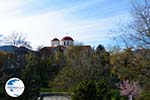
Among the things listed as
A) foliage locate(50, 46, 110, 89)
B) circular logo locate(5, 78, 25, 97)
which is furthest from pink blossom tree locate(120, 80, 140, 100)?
circular logo locate(5, 78, 25, 97)

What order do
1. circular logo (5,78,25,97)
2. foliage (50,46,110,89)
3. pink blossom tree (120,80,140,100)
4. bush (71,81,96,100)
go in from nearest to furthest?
1. circular logo (5,78,25,97)
2. bush (71,81,96,100)
3. foliage (50,46,110,89)
4. pink blossom tree (120,80,140,100)

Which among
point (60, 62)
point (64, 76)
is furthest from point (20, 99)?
point (60, 62)

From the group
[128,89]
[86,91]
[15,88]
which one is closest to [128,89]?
[128,89]

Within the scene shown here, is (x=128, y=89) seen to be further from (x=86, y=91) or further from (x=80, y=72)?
(x=86, y=91)

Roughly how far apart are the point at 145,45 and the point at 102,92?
538 cm

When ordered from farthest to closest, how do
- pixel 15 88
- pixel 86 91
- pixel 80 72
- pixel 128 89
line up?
pixel 128 89 < pixel 80 72 < pixel 86 91 < pixel 15 88

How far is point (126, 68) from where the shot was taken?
30.3 metres

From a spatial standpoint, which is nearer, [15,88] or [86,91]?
[15,88]

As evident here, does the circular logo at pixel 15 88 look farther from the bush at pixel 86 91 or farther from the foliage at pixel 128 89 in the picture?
the foliage at pixel 128 89

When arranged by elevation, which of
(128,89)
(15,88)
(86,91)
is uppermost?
(15,88)

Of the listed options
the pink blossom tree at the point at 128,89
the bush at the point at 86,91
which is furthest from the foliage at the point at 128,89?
the bush at the point at 86,91

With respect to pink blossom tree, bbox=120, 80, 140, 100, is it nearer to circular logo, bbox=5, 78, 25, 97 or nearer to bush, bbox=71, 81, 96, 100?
bush, bbox=71, 81, 96, 100

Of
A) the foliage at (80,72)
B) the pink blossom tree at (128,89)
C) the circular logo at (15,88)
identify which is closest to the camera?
the circular logo at (15,88)

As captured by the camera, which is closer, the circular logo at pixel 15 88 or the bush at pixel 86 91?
the circular logo at pixel 15 88
